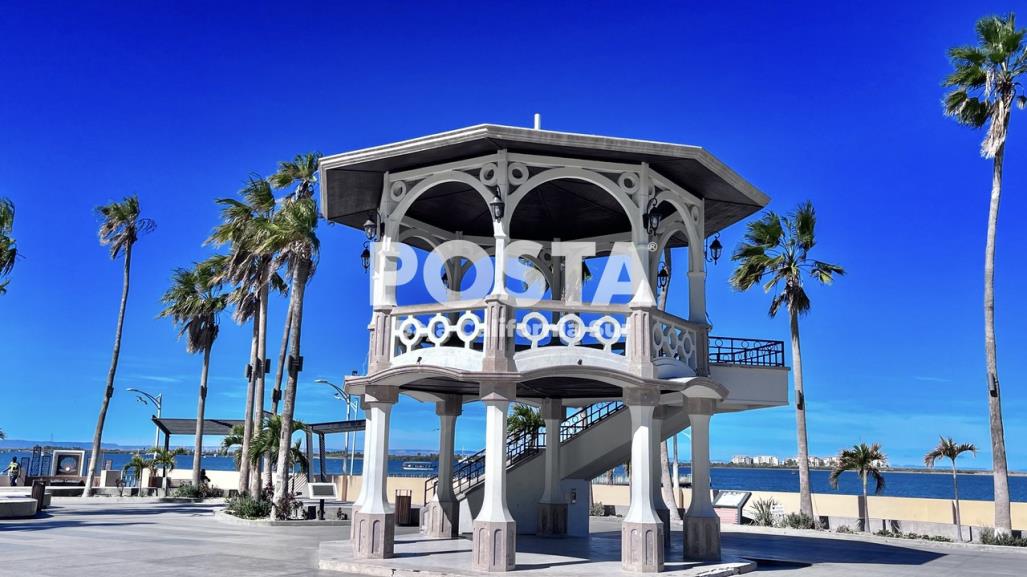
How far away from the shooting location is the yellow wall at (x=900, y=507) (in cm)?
3403

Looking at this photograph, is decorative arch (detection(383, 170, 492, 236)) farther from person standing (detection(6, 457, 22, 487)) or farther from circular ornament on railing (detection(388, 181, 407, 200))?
person standing (detection(6, 457, 22, 487))

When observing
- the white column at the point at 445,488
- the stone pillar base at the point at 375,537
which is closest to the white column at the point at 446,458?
the white column at the point at 445,488

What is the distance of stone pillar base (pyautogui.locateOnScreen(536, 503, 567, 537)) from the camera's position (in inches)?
846

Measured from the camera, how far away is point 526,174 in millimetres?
15992

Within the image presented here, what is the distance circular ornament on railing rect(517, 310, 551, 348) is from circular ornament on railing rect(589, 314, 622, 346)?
0.92 meters

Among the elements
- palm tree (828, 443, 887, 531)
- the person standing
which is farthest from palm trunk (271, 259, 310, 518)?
the person standing

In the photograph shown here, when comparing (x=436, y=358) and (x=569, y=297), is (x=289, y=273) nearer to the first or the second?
(x=569, y=297)

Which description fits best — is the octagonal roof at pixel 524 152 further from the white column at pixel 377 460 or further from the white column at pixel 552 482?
the white column at pixel 552 482

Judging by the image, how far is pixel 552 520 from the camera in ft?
70.5

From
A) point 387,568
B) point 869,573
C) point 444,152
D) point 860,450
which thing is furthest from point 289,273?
point 860,450

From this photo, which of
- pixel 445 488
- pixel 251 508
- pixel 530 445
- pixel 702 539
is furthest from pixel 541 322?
pixel 251 508

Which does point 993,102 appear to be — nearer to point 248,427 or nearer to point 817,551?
point 817,551

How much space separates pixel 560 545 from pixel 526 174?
880 centimetres

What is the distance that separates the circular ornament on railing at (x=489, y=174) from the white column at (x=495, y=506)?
400 cm
